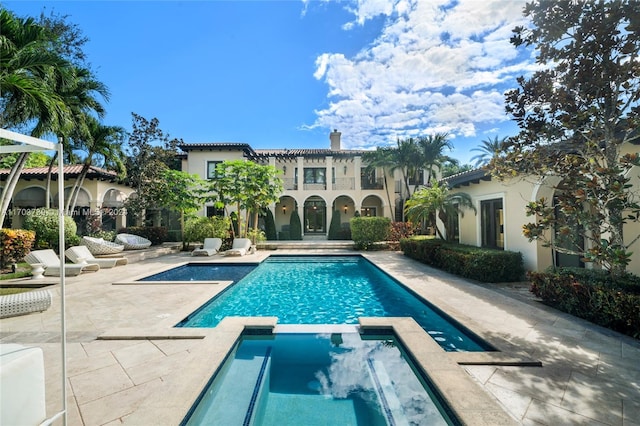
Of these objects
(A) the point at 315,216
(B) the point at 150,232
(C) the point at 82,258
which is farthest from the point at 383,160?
(C) the point at 82,258

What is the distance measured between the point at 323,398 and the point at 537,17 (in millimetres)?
8258

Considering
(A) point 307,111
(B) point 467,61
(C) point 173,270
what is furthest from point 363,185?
(C) point 173,270

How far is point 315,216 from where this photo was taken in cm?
2638

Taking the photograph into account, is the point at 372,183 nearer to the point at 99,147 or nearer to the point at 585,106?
the point at 585,106

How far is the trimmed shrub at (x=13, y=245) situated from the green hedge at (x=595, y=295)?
60.9 ft

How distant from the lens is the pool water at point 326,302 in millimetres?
5703

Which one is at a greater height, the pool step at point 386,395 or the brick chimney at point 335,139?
the brick chimney at point 335,139

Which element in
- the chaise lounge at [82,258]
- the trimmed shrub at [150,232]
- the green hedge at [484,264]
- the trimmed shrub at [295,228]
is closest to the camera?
the green hedge at [484,264]

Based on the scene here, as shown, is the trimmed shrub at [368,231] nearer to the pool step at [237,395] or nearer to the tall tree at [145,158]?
the pool step at [237,395]

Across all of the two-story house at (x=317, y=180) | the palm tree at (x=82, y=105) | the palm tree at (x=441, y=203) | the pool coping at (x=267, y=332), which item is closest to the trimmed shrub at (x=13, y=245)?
the palm tree at (x=82, y=105)

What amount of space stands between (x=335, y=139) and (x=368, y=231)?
1241 cm

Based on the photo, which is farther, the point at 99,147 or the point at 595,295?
the point at 99,147

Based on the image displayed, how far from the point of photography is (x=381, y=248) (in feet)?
59.8

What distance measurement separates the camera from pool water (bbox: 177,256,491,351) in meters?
5.70
